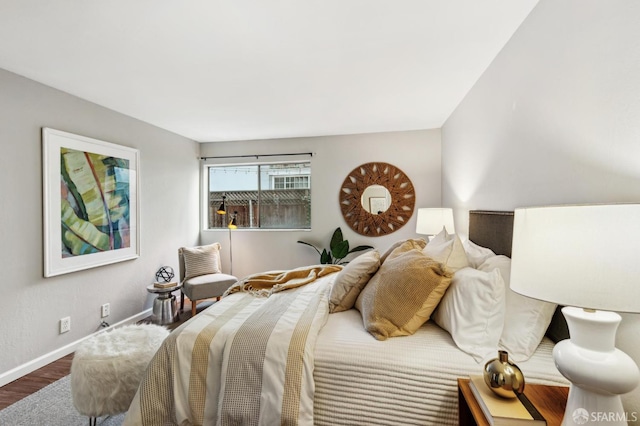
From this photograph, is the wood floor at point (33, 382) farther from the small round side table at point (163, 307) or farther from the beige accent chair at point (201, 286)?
the beige accent chair at point (201, 286)

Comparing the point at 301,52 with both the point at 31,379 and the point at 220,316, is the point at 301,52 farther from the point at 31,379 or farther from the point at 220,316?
the point at 31,379

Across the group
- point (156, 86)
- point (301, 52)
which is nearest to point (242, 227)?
point (156, 86)

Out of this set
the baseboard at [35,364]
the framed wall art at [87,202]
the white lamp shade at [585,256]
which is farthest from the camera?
the framed wall art at [87,202]

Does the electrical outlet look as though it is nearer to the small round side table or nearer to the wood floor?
the wood floor

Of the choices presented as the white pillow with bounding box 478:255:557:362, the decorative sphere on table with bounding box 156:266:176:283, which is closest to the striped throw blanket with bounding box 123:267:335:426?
the white pillow with bounding box 478:255:557:362

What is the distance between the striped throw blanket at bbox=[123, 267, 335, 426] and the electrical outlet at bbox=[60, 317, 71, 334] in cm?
191

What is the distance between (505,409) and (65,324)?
337 cm

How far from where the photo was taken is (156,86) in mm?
2555

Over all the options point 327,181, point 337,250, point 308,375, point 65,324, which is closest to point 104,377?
point 308,375

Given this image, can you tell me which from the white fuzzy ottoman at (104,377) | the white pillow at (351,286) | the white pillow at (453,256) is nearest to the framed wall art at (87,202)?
the white fuzzy ottoman at (104,377)

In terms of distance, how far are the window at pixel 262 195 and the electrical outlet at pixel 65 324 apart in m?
2.33

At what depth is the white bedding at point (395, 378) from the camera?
49.2 inches

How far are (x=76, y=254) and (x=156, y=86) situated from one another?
5.62 feet

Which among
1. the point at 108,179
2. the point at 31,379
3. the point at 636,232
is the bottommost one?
the point at 31,379
